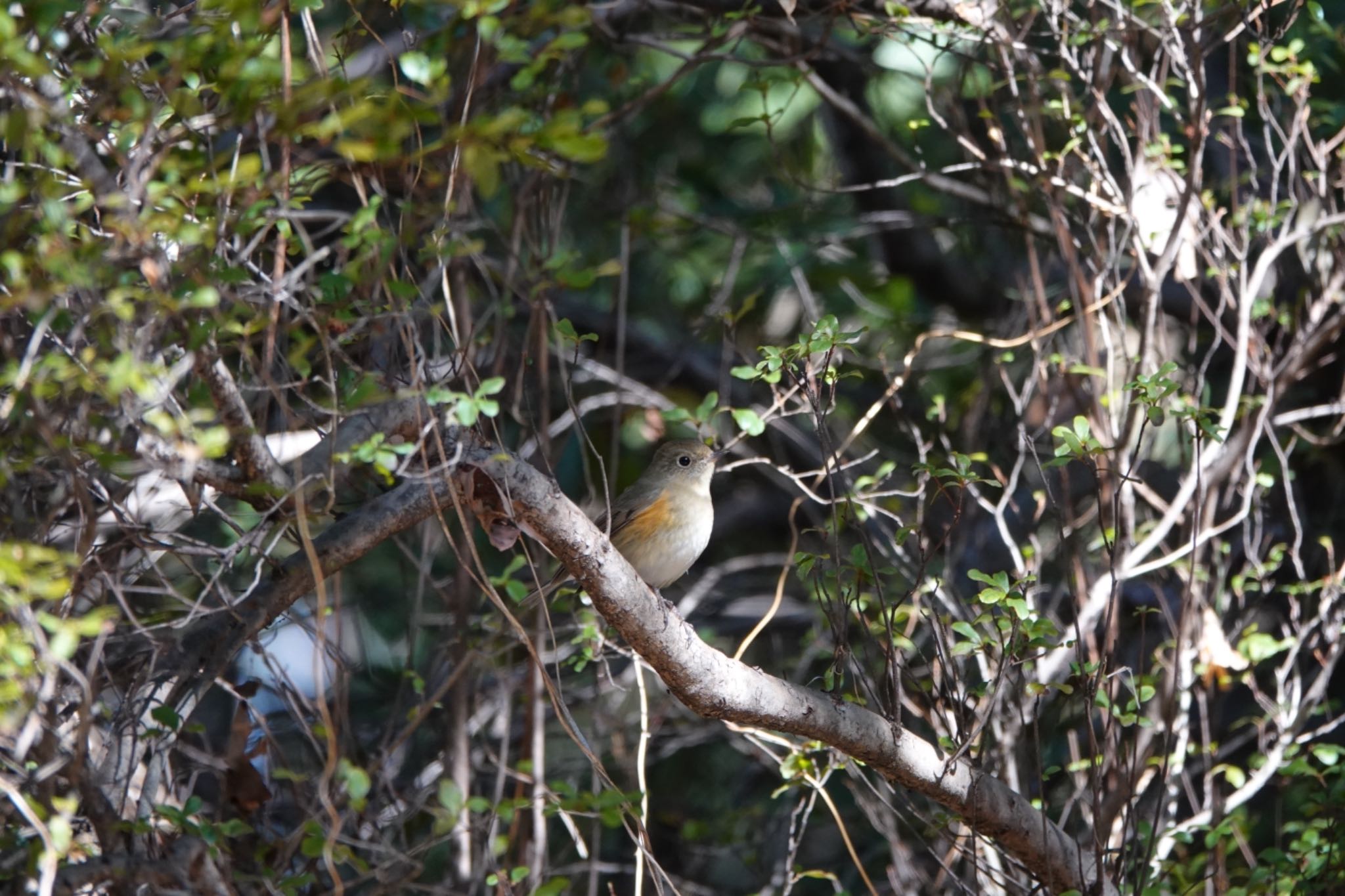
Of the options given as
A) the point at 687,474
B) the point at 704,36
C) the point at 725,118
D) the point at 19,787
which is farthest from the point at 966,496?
the point at 19,787

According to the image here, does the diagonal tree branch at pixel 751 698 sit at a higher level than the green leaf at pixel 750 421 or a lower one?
lower

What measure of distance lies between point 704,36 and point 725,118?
2.79 meters

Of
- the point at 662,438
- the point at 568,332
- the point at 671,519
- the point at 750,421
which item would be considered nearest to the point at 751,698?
the point at 750,421

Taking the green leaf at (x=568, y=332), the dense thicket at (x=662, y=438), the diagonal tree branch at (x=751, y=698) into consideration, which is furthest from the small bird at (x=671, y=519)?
the green leaf at (x=568, y=332)

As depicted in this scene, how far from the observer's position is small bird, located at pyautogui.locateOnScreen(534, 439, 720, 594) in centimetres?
528

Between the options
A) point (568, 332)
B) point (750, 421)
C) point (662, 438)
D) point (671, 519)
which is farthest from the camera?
point (662, 438)

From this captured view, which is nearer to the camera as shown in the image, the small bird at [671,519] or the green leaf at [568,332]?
the green leaf at [568,332]

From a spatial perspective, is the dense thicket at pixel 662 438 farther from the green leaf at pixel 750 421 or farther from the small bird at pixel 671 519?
the small bird at pixel 671 519

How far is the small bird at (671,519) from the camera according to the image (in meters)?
5.28

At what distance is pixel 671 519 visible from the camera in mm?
5285

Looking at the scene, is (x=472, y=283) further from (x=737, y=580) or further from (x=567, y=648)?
(x=737, y=580)

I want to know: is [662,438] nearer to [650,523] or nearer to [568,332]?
[650,523]

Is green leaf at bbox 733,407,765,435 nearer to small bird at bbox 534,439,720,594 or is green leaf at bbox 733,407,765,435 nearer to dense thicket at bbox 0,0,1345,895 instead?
dense thicket at bbox 0,0,1345,895

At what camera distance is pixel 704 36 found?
536 centimetres
